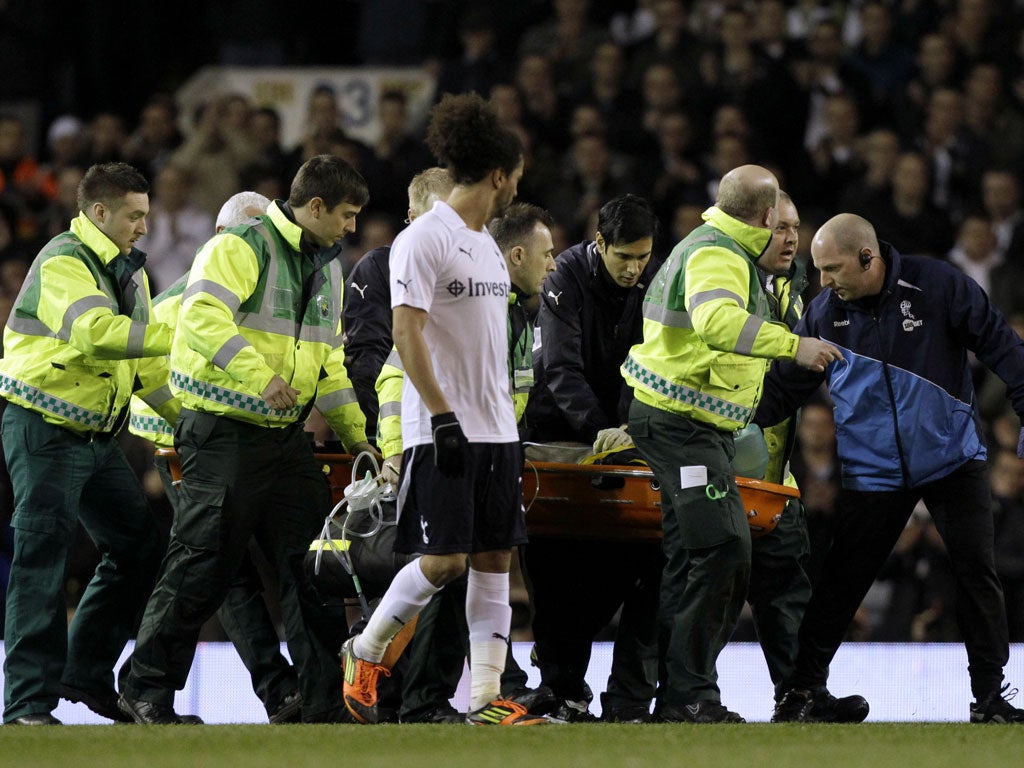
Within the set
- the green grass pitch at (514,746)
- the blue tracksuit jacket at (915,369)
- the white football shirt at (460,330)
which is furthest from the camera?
the blue tracksuit jacket at (915,369)

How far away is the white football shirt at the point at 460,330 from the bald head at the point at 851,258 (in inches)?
68.4

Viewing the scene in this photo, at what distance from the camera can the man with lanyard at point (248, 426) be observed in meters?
7.08

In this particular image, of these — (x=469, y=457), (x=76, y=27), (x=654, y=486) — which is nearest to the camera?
(x=469, y=457)

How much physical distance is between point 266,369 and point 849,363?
2.38 m

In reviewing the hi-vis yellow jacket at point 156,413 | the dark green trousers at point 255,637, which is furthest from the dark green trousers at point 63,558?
the hi-vis yellow jacket at point 156,413

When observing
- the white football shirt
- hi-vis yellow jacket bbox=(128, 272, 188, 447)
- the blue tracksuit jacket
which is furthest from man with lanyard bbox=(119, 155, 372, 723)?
the blue tracksuit jacket

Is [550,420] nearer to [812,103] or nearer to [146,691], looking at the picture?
[146,691]

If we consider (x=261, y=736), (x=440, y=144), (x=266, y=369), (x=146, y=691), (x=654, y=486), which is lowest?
(x=146, y=691)

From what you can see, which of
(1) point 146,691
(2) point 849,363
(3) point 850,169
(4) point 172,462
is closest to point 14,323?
(4) point 172,462

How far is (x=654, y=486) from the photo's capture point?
23.7ft

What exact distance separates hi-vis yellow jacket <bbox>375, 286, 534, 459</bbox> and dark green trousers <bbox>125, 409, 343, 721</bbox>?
16.8 inches

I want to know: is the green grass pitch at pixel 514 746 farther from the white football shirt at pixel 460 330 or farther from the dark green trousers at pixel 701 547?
the white football shirt at pixel 460 330

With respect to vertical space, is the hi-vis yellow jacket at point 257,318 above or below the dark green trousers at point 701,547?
above

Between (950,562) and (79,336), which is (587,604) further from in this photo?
(79,336)
